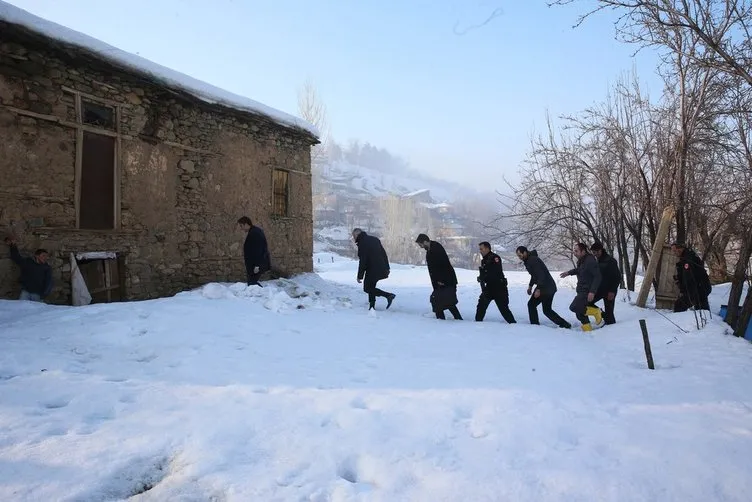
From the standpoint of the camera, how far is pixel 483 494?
2.29 m

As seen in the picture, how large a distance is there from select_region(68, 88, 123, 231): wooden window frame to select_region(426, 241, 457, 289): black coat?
18.7 ft

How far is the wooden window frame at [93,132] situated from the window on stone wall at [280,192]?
12.8 ft

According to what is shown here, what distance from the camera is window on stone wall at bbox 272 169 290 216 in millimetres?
11117

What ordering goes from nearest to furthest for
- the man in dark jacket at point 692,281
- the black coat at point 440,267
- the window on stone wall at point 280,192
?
the man in dark jacket at point 692,281 < the black coat at point 440,267 < the window on stone wall at point 280,192

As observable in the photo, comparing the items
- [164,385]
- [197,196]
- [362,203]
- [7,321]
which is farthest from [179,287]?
[362,203]

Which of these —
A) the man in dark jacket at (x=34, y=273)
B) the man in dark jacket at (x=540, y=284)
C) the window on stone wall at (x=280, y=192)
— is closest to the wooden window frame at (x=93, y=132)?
the man in dark jacket at (x=34, y=273)

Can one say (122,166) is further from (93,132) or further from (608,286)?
(608,286)

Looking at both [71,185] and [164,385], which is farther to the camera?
[71,185]

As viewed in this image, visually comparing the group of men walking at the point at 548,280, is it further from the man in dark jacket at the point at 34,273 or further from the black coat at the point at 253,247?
the man in dark jacket at the point at 34,273

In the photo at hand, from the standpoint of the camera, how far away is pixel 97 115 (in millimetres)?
7387

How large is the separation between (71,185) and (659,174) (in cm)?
1184

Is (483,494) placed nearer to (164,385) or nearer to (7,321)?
(164,385)

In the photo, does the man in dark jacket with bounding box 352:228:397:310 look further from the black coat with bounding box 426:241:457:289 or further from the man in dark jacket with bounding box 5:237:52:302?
the man in dark jacket with bounding box 5:237:52:302

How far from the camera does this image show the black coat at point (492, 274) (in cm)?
747
